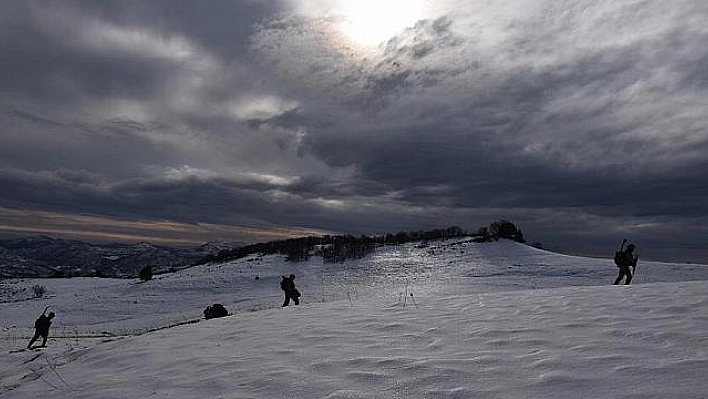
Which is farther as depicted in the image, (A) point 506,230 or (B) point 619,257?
(A) point 506,230

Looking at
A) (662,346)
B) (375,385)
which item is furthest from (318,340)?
(662,346)

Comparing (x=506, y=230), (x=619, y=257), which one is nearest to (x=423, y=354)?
(x=619, y=257)

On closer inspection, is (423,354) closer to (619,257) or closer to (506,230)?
(619,257)

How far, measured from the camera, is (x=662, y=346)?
20.3 ft

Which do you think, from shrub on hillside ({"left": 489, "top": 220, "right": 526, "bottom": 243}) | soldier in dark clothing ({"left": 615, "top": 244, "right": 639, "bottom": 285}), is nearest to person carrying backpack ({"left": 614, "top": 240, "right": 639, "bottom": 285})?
soldier in dark clothing ({"left": 615, "top": 244, "right": 639, "bottom": 285})

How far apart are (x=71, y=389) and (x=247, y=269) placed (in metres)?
38.0

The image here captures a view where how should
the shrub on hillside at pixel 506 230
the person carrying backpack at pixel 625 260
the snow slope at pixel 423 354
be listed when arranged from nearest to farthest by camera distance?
the snow slope at pixel 423 354, the person carrying backpack at pixel 625 260, the shrub on hillside at pixel 506 230

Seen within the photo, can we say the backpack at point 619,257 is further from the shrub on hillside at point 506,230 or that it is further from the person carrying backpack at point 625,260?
the shrub on hillside at point 506,230

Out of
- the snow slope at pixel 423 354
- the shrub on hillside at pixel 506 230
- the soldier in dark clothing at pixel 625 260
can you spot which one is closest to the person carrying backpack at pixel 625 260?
the soldier in dark clothing at pixel 625 260

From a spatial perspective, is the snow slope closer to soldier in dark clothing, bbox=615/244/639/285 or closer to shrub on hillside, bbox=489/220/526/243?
soldier in dark clothing, bbox=615/244/639/285

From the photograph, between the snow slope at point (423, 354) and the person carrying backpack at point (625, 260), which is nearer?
the snow slope at point (423, 354)

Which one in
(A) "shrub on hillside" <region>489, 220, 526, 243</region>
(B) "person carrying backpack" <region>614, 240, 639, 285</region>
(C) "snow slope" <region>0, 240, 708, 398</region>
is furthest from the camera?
(A) "shrub on hillside" <region>489, 220, 526, 243</region>

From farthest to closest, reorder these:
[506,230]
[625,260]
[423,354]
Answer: [506,230], [625,260], [423,354]

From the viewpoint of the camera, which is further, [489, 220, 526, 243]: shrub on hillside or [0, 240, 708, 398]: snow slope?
[489, 220, 526, 243]: shrub on hillside
